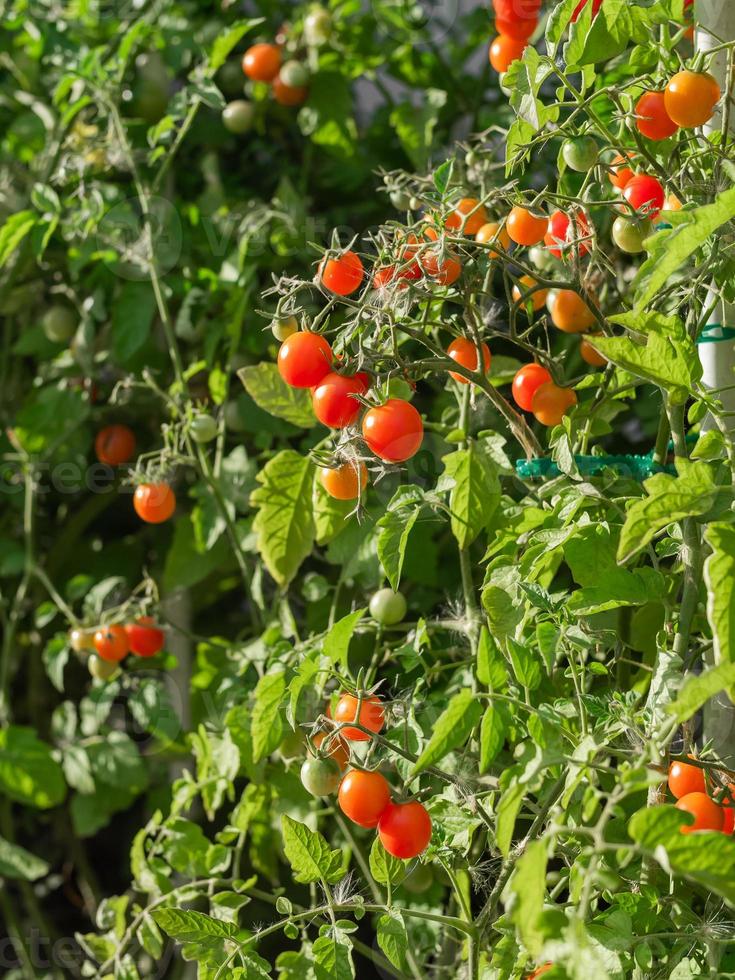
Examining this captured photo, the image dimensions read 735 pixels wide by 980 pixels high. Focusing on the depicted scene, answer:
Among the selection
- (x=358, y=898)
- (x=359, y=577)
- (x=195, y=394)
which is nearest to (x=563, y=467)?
(x=358, y=898)

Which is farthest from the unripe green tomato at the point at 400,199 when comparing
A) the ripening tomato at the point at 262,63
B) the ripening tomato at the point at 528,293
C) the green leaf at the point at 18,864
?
the green leaf at the point at 18,864

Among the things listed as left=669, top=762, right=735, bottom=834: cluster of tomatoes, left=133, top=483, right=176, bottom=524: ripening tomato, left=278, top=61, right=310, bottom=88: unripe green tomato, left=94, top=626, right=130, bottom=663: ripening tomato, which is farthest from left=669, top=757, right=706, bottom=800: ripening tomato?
left=278, top=61, right=310, bottom=88: unripe green tomato

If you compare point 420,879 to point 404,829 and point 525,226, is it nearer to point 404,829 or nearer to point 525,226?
point 404,829

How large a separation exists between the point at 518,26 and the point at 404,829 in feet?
2.51

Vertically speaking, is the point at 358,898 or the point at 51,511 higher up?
the point at 358,898

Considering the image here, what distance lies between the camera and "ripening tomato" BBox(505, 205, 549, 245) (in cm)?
90

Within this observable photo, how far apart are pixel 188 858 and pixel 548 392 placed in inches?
24.9

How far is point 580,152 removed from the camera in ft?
2.79

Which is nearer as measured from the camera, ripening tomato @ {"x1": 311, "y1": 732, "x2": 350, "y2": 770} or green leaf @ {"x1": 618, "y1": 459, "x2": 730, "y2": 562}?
green leaf @ {"x1": 618, "y1": 459, "x2": 730, "y2": 562}

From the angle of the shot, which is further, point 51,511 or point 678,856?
point 51,511

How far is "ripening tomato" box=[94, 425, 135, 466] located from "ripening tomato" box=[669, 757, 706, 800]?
1053mm

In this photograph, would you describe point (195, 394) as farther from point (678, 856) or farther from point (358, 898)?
point (678, 856)

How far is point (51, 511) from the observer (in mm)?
1913

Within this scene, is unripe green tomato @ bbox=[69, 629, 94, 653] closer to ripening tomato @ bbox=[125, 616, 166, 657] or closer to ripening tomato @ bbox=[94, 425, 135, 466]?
ripening tomato @ bbox=[125, 616, 166, 657]
